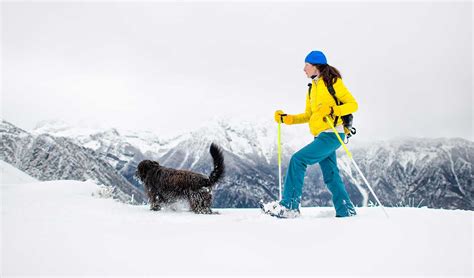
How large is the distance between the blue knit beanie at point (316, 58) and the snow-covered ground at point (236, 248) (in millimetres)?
2693

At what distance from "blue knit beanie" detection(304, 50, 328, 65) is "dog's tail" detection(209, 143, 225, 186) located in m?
2.14

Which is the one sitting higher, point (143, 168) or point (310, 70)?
point (310, 70)

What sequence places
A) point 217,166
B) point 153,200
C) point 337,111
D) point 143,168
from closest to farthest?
point 337,111, point 217,166, point 153,200, point 143,168

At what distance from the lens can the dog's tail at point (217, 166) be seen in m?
5.89

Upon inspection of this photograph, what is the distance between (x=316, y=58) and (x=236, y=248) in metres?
3.67

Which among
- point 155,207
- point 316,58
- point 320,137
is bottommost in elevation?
point 155,207

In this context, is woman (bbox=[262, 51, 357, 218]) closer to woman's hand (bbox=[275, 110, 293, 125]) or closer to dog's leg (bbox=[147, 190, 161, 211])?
woman's hand (bbox=[275, 110, 293, 125])

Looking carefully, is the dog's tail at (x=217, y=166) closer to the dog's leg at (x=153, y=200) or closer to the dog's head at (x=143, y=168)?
the dog's leg at (x=153, y=200)

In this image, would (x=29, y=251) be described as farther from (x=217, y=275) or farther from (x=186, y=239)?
(x=217, y=275)

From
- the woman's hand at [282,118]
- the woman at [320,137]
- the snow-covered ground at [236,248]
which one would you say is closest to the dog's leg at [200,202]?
the woman at [320,137]

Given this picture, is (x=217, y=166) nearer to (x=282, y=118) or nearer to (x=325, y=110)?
(x=282, y=118)

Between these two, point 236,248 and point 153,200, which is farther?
point 153,200

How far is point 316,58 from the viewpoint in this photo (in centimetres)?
532

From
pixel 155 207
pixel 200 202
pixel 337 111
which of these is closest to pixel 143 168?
pixel 155 207
